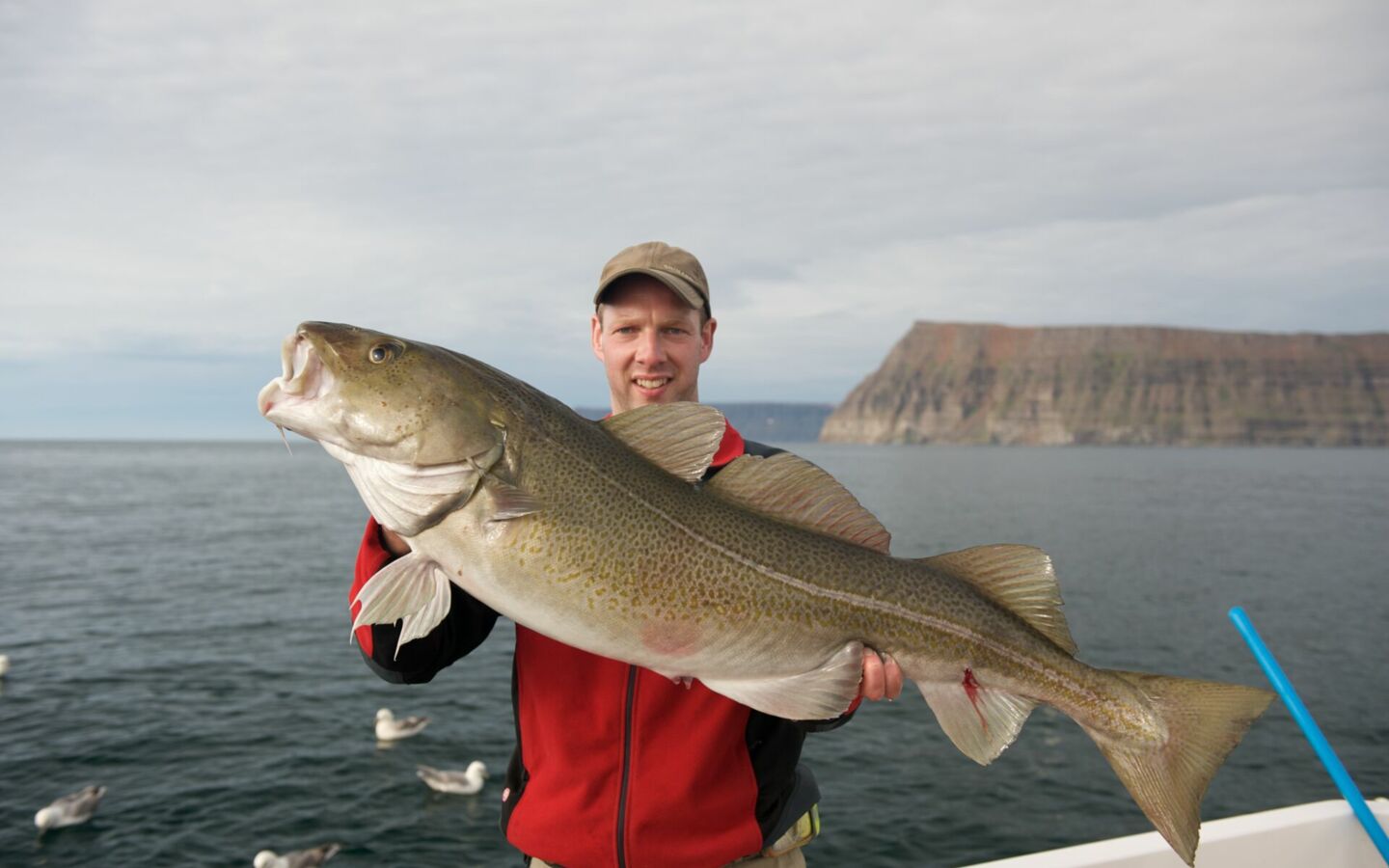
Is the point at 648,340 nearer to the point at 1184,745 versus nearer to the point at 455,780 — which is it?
the point at 1184,745

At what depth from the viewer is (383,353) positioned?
2.93 m

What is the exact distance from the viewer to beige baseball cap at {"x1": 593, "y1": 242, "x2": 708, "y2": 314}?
395cm

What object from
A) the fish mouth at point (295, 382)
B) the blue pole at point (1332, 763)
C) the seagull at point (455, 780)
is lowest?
the seagull at point (455, 780)

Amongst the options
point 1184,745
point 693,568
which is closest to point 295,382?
point 693,568

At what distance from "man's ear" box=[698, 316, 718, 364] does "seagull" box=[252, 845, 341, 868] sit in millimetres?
8936

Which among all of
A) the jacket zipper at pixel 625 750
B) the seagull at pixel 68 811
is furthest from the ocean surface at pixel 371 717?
the jacket zipper at pixel 625 750

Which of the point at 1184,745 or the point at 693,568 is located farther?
the point at 1184,745

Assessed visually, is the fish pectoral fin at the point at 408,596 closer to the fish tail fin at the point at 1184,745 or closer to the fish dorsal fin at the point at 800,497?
the fish dorsal fin at the point at 800,497

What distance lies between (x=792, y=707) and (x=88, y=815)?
12034mm

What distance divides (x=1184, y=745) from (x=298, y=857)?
10.1 m

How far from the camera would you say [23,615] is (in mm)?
23281

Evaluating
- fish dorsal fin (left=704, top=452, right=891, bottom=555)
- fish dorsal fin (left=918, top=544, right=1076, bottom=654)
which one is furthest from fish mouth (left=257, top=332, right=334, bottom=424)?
fish dorsal fin (left=918, top=544, right=1076, bottom=654)

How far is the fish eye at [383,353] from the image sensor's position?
2908 mm

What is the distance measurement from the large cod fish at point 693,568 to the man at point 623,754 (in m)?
0.30
